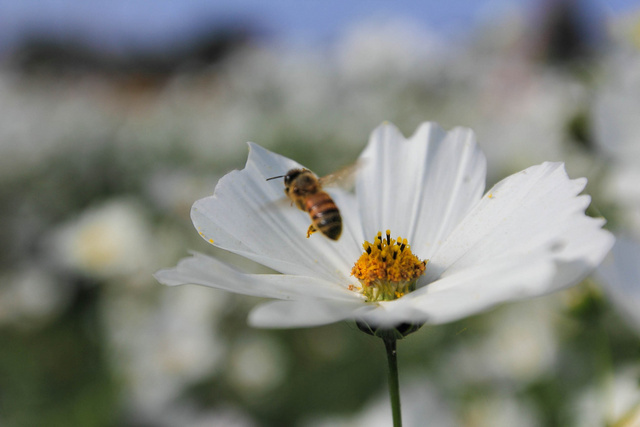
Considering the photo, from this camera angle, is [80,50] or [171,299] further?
[80,50]

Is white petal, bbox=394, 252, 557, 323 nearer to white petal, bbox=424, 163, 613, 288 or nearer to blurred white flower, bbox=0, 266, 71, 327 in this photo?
white petal, bbox=424, 163, 613, 288

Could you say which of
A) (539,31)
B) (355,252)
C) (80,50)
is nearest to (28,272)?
(355,252)

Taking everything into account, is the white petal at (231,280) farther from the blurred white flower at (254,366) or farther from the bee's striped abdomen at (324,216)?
the blurred white flower at (254,366)

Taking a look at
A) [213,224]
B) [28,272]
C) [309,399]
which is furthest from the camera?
[28,272]

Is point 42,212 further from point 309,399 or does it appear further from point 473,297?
point 473,297

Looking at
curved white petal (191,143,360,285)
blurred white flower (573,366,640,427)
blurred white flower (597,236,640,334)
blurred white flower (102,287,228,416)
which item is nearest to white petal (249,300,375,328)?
curved white petal (191,143,360,285)

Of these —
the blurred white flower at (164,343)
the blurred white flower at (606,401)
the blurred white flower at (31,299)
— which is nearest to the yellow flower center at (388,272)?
the blurred white flower at (606,401)

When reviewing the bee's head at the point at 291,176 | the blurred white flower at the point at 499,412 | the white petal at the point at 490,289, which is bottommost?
the white petal at the point at 490,289

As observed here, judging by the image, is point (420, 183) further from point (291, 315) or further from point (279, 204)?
point (291, 315)
